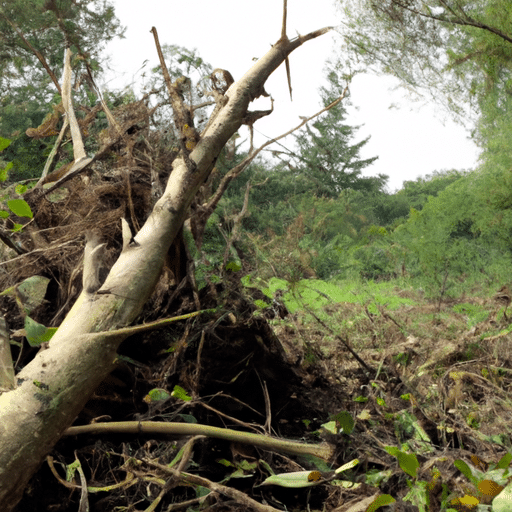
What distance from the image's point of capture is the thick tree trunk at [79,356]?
996mm

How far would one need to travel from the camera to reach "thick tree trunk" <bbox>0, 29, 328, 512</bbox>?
1.00 m

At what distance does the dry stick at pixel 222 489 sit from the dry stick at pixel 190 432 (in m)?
0.11

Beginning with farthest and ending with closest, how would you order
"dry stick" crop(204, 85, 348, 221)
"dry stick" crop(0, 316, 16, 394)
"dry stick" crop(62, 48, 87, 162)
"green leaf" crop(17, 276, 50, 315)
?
"dry stick" crop(62, 48, 87, 162)
"dry stick" crop(204, 85, 348, 221)
"green leaf" crop(17, 276, 50, 315)
"dry stick" crop(0, 316, 16, 394)

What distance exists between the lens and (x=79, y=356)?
3.76 ft

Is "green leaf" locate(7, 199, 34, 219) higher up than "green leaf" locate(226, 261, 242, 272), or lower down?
higher up

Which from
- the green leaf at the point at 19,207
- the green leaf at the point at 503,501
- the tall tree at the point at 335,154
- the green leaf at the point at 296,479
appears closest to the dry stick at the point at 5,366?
the green leaf at the point at 19,207

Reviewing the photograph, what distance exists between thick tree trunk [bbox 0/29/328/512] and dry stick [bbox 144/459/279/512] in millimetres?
284

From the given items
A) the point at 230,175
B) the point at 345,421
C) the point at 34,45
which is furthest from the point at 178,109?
the point at 34,45

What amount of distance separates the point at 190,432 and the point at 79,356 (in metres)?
0.40

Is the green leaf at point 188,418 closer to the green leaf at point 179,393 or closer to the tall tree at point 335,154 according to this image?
the green leaf at point 179,393

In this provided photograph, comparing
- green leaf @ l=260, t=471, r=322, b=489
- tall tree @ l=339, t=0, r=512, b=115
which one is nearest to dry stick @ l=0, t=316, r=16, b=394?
green leaf @ l=260, t=471, r=322, b=489

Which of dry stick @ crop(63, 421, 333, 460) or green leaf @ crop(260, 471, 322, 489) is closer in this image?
green leaf @ crop(260, 471, 322, 489)

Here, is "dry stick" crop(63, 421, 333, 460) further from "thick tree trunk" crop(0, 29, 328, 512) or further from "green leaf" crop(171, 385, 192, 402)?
"thick tree trunk" crop(0, 29, 328, 512)

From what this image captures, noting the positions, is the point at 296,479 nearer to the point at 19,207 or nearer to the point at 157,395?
the point at 157,395
